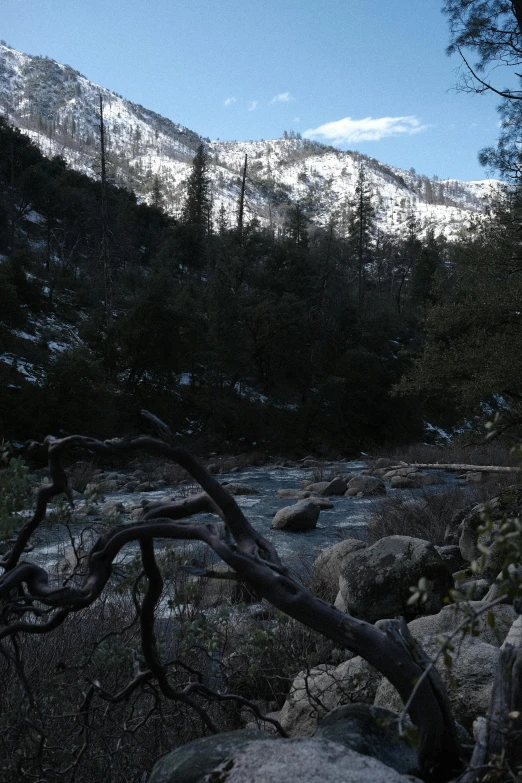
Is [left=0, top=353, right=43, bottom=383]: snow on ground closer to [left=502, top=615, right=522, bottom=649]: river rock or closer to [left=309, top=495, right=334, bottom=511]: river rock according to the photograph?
[left=309, top=495, right=334, bottom=511]: river rock

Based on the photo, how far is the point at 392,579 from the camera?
4.85m

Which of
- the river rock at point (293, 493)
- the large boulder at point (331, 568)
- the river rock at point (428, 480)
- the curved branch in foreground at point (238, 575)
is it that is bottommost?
the river rock at point (293, 493)

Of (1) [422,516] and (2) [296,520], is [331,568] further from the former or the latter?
(2) [296,520]

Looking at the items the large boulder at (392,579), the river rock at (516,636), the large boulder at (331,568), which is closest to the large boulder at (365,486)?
the large boulder at (331,568)

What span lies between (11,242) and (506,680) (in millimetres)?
27801

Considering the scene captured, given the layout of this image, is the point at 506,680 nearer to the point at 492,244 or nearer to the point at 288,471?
the point at 492,244

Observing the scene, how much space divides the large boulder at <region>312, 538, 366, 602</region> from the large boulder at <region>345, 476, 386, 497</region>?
17.4ft

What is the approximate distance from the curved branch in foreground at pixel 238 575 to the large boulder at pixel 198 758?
0.81 feet

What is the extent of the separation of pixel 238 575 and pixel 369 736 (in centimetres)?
82

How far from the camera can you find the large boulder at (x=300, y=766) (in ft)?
4.87

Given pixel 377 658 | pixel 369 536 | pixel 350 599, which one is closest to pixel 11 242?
pixel 369 536

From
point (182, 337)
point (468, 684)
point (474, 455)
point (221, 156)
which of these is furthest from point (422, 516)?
point (221, 156)

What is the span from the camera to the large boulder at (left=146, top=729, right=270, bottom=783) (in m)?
1.78

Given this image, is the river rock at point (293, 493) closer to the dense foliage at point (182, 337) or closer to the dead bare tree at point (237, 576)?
the dense foliage at point (182, 337)
